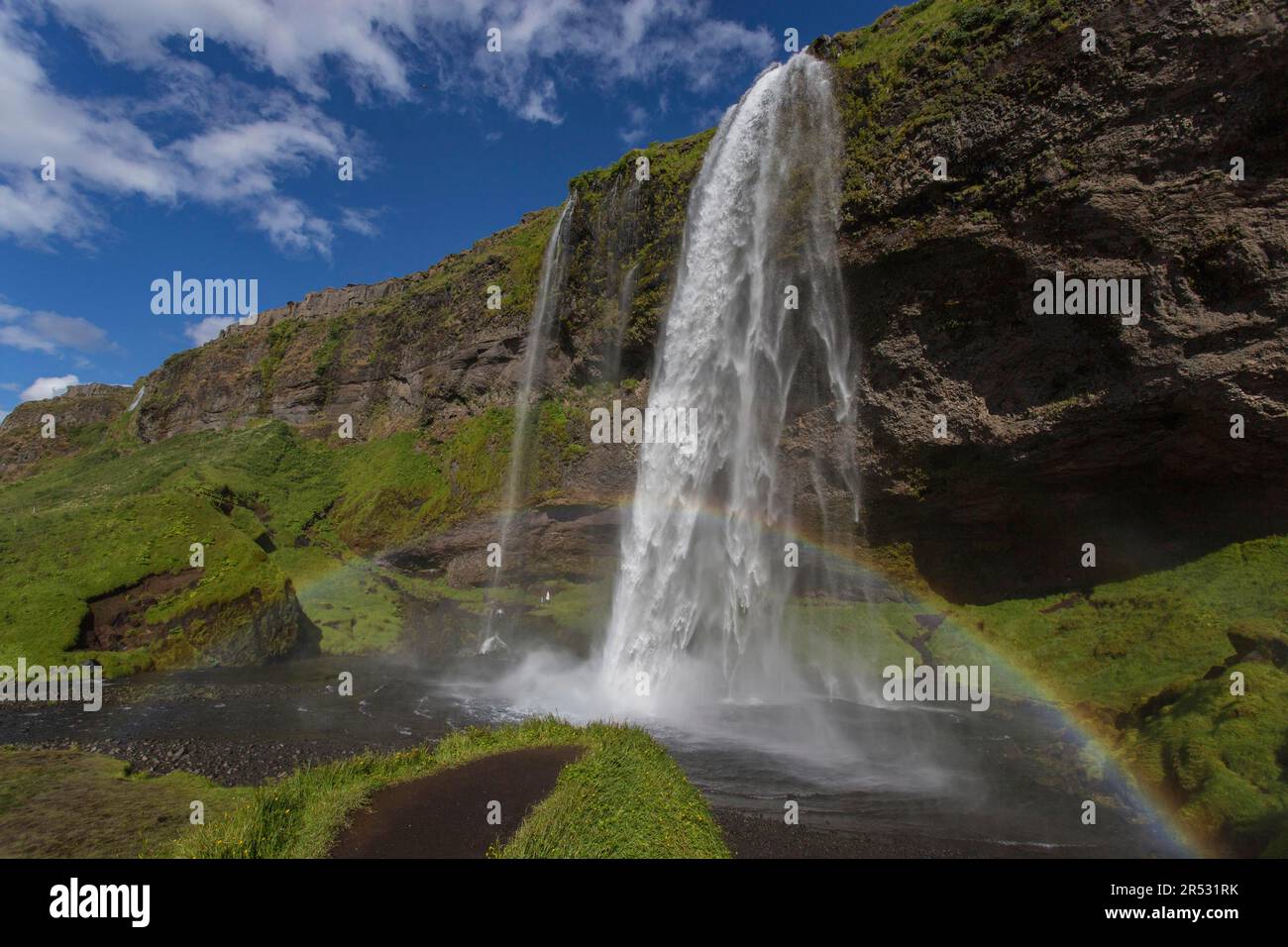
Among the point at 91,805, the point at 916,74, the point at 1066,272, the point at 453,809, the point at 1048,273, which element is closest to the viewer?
the point at 453,809

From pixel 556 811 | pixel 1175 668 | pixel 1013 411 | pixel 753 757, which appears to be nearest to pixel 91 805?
pixel 556 811

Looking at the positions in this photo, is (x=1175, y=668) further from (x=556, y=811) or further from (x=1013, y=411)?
(x=556, y=811)

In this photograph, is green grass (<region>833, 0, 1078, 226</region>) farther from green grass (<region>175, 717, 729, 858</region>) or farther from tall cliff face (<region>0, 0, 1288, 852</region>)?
green grass (<region>175, 717, 729, 858</region>)

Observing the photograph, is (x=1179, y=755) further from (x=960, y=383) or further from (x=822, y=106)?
(x=822, y=106)

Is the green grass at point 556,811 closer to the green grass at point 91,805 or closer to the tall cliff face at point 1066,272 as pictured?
the green grass at point 91,805

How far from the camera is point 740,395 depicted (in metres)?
26.9

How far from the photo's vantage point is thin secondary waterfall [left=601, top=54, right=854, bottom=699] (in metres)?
25.4

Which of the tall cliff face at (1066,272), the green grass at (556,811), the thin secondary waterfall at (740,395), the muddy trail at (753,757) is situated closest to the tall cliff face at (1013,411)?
the tall cliff face at (1066,272)

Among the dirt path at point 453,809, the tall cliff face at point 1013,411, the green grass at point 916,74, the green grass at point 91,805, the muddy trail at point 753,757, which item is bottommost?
the muddy trail at point 753,757

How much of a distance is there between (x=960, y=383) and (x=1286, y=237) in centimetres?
900

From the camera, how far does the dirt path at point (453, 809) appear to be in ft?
28.1

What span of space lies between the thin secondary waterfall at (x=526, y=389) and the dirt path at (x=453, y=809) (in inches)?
909

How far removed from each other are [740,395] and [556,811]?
19931mm
